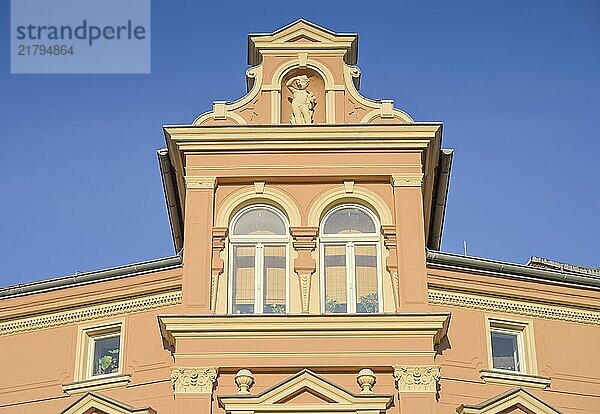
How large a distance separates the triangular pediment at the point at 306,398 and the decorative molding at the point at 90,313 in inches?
137

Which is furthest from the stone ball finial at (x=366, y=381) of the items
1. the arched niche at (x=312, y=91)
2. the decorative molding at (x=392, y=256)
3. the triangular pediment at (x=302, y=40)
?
the triangular pediment at (x=302, y=40)

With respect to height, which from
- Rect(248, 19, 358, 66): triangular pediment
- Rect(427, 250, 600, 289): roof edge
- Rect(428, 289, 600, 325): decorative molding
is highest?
Rect(248, 19, 358, 66): triangular pediment

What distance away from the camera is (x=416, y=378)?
23031 millimetres

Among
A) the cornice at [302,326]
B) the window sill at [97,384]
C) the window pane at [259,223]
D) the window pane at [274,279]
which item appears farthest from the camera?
the window pane at [259,223]

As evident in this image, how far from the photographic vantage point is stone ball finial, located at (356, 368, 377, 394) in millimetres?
22945

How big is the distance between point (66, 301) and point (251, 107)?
5.76 metres

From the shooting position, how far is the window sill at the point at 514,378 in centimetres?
2462

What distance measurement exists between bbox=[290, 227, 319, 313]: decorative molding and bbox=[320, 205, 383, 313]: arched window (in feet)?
0.79

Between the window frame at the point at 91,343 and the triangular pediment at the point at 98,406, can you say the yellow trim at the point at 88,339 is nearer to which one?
the window frame at the point at 91,343

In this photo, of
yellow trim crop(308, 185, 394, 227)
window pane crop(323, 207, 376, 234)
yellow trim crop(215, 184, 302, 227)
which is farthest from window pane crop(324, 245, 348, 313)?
yellow trim crop(215, 184, 302, 227)

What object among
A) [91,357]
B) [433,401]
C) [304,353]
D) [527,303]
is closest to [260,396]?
[304,353]

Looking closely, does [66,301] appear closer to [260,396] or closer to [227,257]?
[227,257]

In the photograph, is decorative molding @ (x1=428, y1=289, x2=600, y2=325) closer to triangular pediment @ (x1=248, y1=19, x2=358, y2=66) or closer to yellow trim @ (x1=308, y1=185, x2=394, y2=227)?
yellow trim @ (x1=308, y1=185, x2=394, y2=227)

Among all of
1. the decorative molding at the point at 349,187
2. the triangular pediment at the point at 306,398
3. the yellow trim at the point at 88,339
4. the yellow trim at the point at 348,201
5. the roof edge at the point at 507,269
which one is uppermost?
the decorative molding at the point at 349,187
